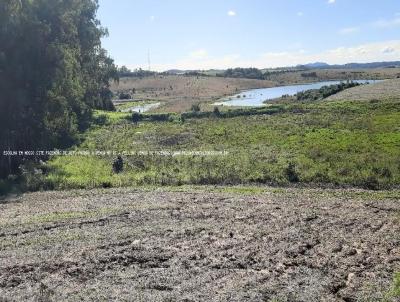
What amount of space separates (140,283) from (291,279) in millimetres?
4702

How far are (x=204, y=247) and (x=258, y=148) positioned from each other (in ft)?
89.4

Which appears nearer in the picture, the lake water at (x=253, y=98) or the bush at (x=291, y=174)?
the bush at (x=291, y=174)

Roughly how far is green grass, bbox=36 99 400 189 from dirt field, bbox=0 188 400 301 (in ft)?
14.4

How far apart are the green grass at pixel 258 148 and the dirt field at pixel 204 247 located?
4.40 metres

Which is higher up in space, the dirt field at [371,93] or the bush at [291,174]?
the dirt field at [371,93]

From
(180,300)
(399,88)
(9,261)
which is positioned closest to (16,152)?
→ (9,261)

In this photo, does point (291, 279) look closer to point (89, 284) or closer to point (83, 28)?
point (89, 284)

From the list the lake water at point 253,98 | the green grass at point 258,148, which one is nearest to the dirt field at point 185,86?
the lake water at point 253,98

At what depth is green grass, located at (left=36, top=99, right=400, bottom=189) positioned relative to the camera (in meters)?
32.4

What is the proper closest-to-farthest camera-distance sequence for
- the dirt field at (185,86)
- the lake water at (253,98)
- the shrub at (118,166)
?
the shrub at (118,166) → the lake water at (253,98) → the dirt field at (185,86)

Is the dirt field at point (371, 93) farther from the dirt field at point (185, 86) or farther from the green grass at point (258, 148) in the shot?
the dirt field at point (185, 86)

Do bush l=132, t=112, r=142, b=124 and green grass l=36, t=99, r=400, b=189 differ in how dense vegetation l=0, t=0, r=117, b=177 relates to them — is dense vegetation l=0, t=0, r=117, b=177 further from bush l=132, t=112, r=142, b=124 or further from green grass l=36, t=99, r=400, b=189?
bush l=132, t=112, r=142, b=124

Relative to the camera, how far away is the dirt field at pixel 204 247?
15.2 metres

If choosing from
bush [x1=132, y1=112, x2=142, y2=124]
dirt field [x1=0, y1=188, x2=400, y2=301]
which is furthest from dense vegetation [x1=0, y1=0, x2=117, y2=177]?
bush [x1=132, y1=112, x2=142, y2=124]
